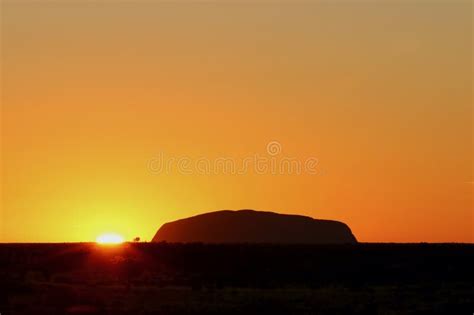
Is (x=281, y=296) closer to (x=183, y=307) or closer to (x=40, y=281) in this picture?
(x=183, y=307)

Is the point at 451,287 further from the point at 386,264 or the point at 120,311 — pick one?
the point at 120,311

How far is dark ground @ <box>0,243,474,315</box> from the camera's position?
65.0 meters

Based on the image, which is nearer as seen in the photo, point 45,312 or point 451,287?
A: point 45,312

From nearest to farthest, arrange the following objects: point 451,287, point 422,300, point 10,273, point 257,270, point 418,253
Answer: point 422,300 → point 451,287 → point 10,273 → point 257,270 → point 418,253

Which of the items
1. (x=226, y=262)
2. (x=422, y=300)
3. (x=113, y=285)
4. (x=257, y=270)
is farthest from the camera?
(x=226, y=262)

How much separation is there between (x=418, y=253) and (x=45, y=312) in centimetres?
7218

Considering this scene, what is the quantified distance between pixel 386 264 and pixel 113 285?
4012 cm

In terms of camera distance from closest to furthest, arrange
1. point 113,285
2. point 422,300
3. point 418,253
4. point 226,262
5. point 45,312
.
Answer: point 45,312, point 422,300, point 113,285, point 226,262, point 418,253

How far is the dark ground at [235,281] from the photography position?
65.0 metres

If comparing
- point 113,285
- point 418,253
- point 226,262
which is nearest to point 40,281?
point 113,285

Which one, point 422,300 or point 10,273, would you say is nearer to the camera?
point 422,300

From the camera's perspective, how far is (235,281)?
89.1 metres

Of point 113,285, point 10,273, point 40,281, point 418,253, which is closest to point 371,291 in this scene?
point 113,285

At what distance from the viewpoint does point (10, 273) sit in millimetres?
91500
